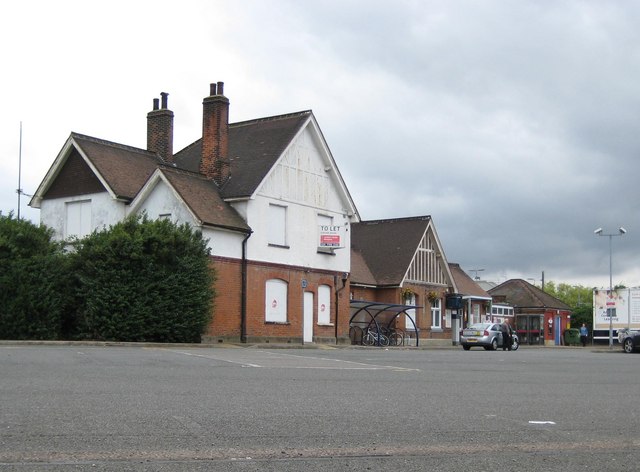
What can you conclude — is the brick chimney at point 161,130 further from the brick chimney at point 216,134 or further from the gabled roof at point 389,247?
the gabled roof at point 389,247

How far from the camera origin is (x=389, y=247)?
54.6 m

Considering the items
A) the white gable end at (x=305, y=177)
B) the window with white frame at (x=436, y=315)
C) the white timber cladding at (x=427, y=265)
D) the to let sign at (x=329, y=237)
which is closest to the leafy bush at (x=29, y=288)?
the white gable end at (x=305, y=177)

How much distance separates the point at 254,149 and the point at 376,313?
46.4 feet

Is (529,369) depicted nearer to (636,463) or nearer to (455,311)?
(636,463)

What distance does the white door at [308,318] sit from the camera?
41.0m

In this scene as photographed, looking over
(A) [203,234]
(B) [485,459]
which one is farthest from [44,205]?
(B) [485,459]

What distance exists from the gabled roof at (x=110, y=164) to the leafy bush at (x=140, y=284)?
237 inches

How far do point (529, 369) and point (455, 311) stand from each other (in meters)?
35.6

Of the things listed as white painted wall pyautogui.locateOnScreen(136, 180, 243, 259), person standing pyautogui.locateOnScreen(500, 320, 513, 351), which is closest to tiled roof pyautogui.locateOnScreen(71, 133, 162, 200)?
white painted wall pyautogui.locateOnScreen(136, 180, 243, 259)

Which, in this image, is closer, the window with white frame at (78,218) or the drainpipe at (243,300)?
the drainpipe at (243,300)

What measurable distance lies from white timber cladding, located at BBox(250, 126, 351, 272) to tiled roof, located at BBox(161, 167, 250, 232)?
0.82 m

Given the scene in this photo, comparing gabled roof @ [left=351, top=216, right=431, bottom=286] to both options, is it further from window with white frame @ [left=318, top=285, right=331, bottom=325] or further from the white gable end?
the white gable end

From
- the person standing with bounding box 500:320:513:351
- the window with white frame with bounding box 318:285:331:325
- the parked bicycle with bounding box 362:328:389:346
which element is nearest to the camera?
the window with white frame with bounding box 318:285:331:325

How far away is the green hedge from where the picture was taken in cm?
3106
